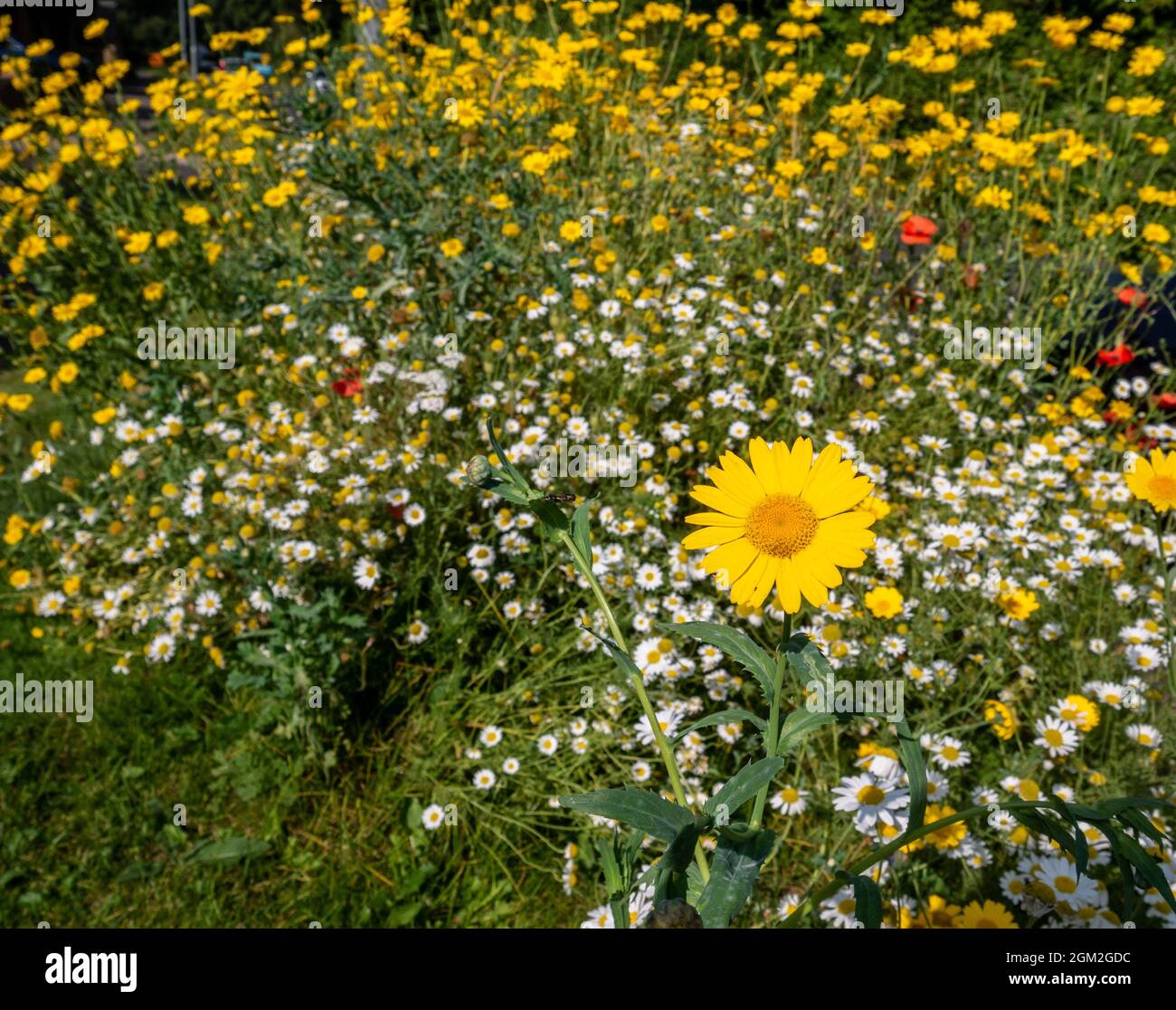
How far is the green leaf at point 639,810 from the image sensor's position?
794 millimetres

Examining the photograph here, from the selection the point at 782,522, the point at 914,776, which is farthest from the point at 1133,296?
the point at 914,776

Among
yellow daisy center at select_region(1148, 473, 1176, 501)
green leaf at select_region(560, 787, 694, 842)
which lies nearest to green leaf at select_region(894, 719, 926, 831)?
green leaf at select_region(560, 787, 694, 842)

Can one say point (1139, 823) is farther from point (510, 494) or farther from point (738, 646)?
point (510, 494)

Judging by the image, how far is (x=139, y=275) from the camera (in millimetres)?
3252

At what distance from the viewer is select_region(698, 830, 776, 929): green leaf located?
0.73m

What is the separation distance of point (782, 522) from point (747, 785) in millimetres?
301

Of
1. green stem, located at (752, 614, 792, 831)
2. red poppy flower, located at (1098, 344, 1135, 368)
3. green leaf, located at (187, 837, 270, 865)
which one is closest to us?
green stem, located at (752, 614, 792, 831)

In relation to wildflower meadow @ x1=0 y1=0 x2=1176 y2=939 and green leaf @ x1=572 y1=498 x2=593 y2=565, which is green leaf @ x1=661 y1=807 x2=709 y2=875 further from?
green leaf @ x1=572 y1=498 x2=593 y2=565

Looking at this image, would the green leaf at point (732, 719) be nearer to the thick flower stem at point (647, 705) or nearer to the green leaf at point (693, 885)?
the thick flower stem at point (647, 705)

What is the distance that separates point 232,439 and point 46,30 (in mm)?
17782

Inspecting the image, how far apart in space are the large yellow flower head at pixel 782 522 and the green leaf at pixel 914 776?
0.53 feet

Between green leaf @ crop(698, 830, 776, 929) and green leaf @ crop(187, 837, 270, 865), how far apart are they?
1559 mm

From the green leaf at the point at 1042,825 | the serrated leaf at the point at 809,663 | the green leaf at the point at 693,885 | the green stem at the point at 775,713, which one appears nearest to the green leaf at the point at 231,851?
the green leaf at the point at 693,885
